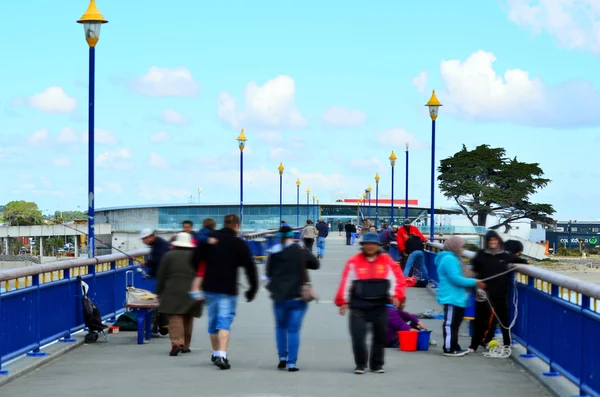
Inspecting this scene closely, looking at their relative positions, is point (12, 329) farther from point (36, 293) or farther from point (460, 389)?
point (460, 389)

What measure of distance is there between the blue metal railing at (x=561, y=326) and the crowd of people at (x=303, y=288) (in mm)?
371

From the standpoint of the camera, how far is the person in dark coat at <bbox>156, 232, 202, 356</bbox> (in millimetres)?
12641

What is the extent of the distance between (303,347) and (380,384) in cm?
323

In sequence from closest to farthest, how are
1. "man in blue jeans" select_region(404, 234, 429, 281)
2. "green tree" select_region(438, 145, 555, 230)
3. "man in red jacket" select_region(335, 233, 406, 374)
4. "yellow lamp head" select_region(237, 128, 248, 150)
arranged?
"man in red jacket" select_region(335, 233, 406, 374) → "man in blue jeans" select_region(404, 234, 429, 281) → "yellow lamp head" select_region(237, 128, 248, 150) → "green tree" select_region(438, 145, 555, 230)

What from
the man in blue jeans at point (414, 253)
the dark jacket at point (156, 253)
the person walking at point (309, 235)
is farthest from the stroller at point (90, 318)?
the person walking at point (309, 235)

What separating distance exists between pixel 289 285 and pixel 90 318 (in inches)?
147

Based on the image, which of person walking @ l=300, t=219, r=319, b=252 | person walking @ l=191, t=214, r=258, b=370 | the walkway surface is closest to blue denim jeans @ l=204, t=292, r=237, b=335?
person walking @ l=191, t=214, r=258, b=370

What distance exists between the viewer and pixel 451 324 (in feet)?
41.5

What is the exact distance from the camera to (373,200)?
17950 cm

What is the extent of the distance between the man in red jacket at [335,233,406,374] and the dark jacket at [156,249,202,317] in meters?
2.41

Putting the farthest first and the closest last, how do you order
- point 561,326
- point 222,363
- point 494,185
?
1. point 494,185
2. point 222,363
3. point 561,326

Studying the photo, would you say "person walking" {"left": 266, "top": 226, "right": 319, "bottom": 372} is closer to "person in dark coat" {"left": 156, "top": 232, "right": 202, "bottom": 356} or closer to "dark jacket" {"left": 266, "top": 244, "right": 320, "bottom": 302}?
"dark jacket" {"left": 266, "top": 244, "right": 320, "bottom": 302}

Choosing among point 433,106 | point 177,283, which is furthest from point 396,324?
point 433,106

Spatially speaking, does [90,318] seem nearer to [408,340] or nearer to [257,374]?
[257,374]
